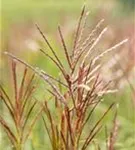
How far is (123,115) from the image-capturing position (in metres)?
3.41

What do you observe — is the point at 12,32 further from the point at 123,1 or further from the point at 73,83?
the point at 123,1

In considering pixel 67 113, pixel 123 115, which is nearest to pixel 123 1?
pixel 123 115

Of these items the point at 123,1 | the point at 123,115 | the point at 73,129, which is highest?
the point at 123,1

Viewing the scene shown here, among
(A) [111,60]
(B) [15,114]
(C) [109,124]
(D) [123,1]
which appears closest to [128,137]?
(C) [109,124]

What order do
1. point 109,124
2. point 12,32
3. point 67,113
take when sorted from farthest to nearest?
point 12,32 < point 109,124 < point 67,113

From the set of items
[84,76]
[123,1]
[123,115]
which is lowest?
[84,76]

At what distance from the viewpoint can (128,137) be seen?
2939 millimetres

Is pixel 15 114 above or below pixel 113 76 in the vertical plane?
below

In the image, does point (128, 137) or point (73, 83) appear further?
point (128, 137)

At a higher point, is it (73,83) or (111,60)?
(111,60)

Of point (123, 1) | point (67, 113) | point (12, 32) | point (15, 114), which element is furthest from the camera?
point (123, 1)

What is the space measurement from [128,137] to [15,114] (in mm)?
1084

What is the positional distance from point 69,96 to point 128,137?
1131 millimetres

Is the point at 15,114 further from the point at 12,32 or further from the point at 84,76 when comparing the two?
the point at 12,32
